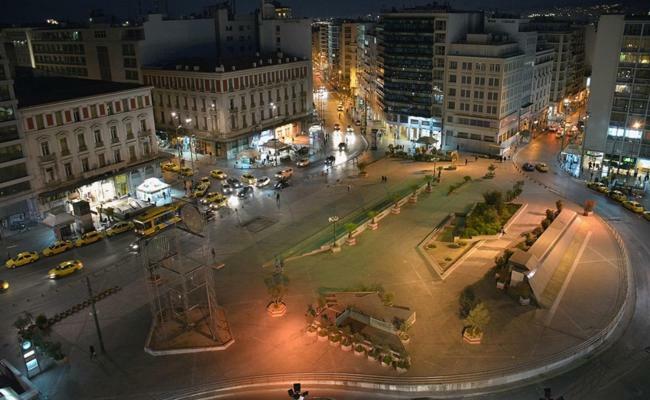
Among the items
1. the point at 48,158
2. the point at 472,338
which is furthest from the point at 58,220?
the point at 472,338

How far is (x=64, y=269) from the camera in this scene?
48.3m

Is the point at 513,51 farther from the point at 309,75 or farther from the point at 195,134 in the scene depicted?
the point at 195,134

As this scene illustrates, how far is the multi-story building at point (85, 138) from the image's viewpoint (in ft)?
194

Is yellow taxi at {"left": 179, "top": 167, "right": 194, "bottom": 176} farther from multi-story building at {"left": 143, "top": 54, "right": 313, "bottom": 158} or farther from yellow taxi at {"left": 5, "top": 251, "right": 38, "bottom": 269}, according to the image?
yellow taxi at {"left": 5, "top": 251, "right": 38, "bottom": 269}

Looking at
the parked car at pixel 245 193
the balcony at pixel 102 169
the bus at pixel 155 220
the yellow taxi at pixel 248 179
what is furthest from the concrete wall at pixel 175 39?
the bus at pixel 155 220

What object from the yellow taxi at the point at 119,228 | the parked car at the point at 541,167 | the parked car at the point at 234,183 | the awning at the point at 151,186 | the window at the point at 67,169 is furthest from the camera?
the parked car at the point at 541,167

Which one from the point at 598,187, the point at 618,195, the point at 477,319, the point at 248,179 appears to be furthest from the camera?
the point at 248,179

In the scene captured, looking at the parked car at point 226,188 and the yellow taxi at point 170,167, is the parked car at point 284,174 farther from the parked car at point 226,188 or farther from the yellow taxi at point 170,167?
the yellow taxi at point 170,167

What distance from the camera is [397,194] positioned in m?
68.3

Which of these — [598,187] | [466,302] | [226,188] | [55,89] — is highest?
[55,89]

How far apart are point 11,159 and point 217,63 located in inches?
1505

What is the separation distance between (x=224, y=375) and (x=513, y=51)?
76072 millimetres

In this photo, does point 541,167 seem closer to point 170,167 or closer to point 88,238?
point 170,167

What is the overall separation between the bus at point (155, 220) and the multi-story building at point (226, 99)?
25.8 meters
